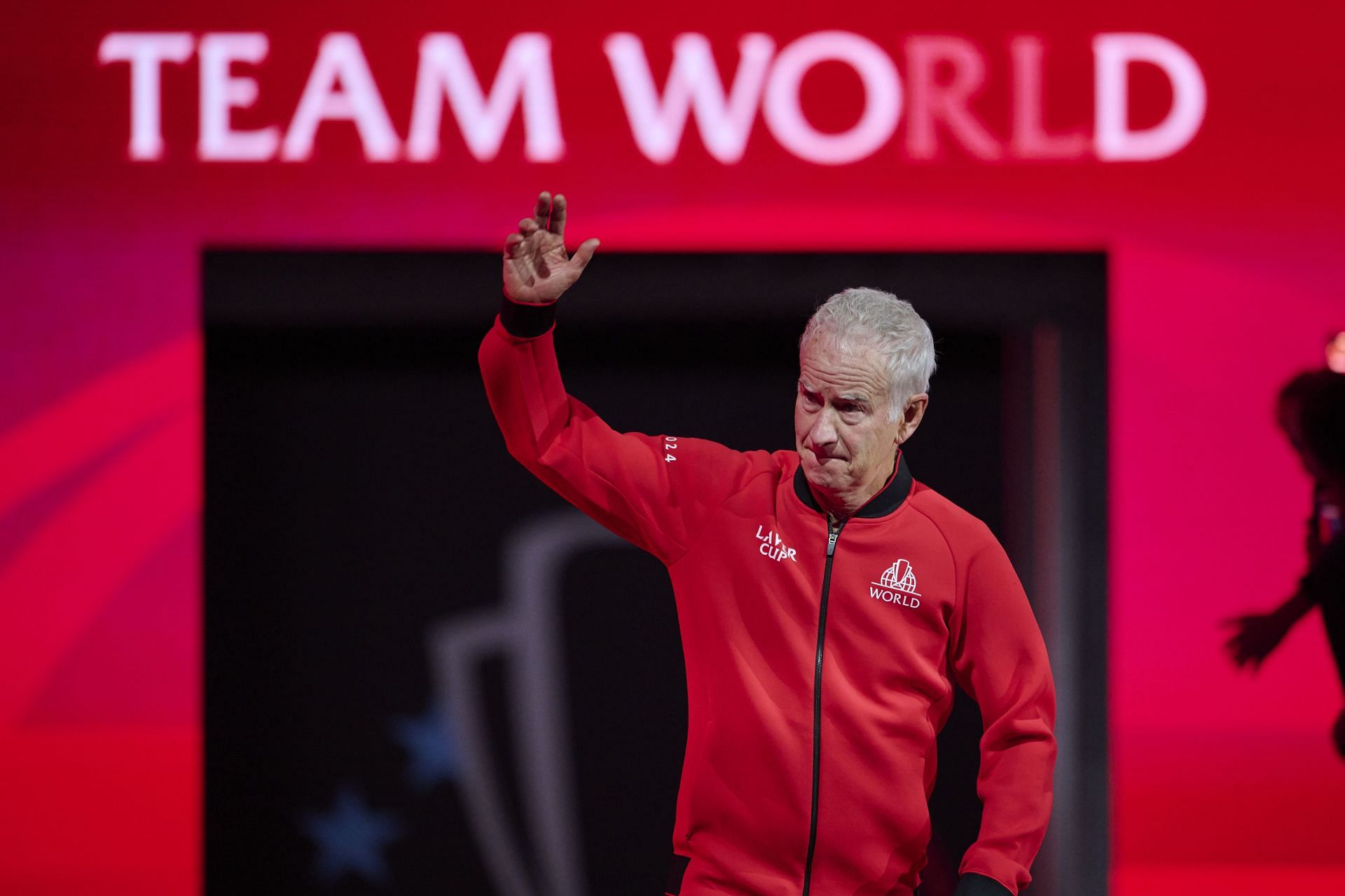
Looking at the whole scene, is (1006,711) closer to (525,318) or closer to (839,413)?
(839,413)

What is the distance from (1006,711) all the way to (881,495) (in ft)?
1.32

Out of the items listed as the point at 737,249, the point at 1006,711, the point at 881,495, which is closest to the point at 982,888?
the point at 1006,711

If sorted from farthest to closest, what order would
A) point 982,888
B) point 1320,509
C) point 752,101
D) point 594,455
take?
point 752,101 → point 1320,509 → point 594,455 → point 982,888

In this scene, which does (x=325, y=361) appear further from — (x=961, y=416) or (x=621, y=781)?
(x=961, y=416)

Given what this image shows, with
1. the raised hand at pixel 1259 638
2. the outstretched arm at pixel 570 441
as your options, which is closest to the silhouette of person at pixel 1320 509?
the raised hand at pixel 1259 638

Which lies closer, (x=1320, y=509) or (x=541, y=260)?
(x=541, y=260)

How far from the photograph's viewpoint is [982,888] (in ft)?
7.00

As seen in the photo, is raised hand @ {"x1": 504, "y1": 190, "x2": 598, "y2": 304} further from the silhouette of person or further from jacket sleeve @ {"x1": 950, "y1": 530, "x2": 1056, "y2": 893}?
the silhouette of person

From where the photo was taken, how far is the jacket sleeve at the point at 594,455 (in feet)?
7.08

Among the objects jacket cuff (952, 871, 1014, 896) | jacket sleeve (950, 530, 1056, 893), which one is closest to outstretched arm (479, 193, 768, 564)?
jacket sleeve (950, 530, 1056, 893)

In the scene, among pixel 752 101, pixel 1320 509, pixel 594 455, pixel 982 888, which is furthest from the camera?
pixel 752 101

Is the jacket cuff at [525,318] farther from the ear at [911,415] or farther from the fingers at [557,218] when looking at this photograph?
the ear at [911,415]

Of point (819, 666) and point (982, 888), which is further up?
point (819, 666)

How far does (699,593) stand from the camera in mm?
2279
